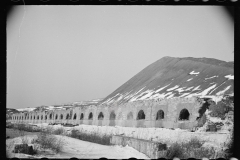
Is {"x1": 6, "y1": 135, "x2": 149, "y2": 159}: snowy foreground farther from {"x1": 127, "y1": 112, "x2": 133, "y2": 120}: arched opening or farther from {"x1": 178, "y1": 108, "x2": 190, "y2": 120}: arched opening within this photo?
{"x1": 127, "y1": 112, "x2": 133, "y2": 120}: arched opening

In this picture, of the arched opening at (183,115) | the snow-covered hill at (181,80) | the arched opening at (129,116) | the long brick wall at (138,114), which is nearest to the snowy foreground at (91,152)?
the long brick wall at (138,114)

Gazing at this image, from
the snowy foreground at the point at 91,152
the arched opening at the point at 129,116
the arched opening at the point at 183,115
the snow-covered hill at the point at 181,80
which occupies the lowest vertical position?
the snowy foreground at the point at 91,152

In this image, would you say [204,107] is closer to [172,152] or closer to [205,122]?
[205,122]

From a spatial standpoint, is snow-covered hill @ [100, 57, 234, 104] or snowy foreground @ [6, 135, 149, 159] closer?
snowy foreground @ [6, 135, 149, 159]

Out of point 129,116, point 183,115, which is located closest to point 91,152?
point 183,115

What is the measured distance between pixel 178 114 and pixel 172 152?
17.2ft

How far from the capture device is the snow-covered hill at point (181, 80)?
9.82 metres

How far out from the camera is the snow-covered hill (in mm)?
9820

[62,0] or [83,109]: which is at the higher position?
[62,0]

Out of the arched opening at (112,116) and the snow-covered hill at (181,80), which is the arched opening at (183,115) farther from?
the arched opening at (112,116)

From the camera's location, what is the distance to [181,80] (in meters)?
13.8

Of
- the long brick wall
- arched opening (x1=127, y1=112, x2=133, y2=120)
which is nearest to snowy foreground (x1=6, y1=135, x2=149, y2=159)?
the long brick wall

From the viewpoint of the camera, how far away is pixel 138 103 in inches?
547
